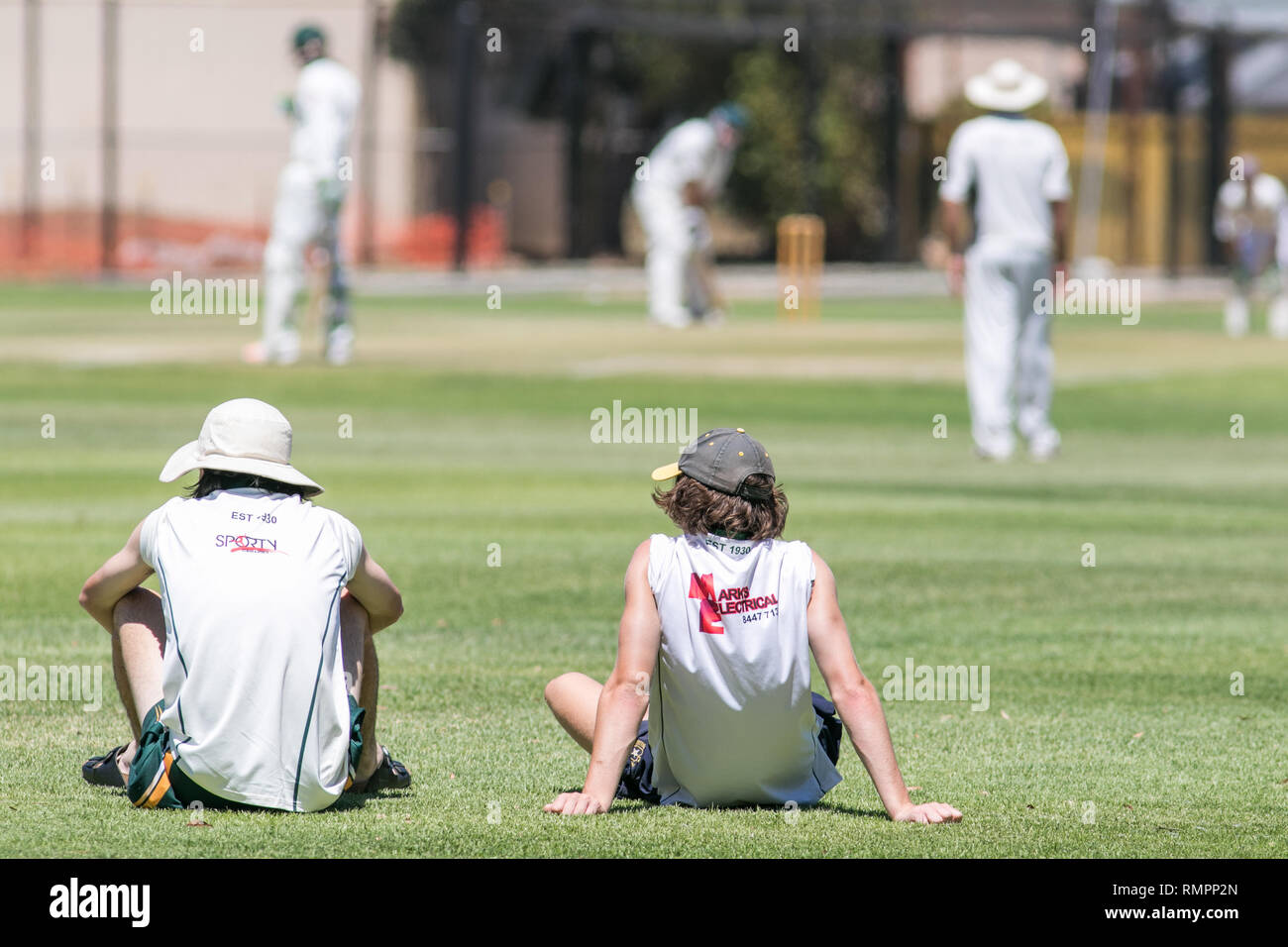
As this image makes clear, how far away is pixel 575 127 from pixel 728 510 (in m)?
40.5

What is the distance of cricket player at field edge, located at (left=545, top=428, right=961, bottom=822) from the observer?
19.5 feet

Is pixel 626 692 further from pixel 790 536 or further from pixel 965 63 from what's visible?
pixel 965 63

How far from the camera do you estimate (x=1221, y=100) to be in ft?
160

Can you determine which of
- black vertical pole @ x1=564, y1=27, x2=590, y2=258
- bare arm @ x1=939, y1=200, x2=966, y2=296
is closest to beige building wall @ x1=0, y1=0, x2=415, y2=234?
black vertical pole @ x1=564, y1=27, x2=590, y2=258

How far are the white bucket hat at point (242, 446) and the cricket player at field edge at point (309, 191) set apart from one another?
46.5 ft

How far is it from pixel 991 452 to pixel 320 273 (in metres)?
7.71

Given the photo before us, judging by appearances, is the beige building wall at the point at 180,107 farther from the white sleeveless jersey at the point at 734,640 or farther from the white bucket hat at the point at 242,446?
the white sleeveless jersey at the point at 734,640

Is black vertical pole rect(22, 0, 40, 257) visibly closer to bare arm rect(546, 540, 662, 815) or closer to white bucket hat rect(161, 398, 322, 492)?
white bucket hat rect(161, 398, 322, 492)

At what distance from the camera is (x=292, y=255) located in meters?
20.2

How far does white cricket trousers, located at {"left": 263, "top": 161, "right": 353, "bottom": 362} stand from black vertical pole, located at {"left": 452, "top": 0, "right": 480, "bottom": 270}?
2210 centimetres

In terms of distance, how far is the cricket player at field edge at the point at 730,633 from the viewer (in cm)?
595

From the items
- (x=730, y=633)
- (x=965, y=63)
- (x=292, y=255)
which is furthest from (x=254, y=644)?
(x=965, y=63)
